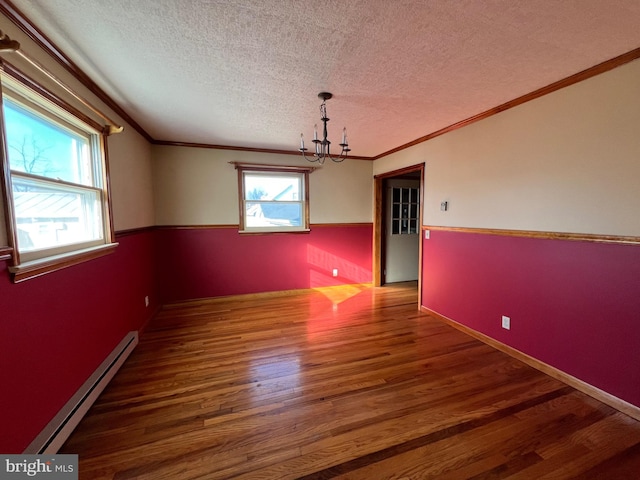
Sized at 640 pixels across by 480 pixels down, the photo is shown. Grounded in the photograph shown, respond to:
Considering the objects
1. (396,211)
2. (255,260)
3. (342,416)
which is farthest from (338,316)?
(396,211)

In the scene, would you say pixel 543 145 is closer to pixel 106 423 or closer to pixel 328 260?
pixel 328 260

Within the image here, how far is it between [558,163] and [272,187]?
134 inches

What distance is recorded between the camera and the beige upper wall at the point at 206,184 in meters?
3.74

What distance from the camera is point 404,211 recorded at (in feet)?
16.6

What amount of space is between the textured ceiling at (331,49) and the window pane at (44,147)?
48 cm

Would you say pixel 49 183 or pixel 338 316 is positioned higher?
pixel 49 183

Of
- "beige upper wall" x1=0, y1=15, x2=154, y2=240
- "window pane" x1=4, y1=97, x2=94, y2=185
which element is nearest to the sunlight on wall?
"beige upper wall" x1=0, y1=15, x2=154, y2=240

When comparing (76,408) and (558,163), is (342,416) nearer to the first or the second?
(76,408)

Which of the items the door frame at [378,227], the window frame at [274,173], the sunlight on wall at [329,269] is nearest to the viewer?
the window frame at [274,173]

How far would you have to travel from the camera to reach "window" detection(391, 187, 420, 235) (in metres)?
4.98

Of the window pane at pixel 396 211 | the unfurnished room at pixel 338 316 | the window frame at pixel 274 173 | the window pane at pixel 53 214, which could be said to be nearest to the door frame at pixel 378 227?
the window pane at pixel 396 211

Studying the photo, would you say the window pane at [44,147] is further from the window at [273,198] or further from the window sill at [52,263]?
the window at [273,198]

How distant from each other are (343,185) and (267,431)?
147 inches

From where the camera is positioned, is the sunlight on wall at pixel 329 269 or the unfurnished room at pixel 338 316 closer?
the unfurnished room at pixel 338 316
